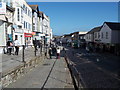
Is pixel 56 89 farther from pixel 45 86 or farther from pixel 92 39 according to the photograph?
pixel 92 39

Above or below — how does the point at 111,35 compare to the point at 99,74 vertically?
above

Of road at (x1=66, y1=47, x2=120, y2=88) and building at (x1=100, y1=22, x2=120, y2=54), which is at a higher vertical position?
building at (x1=100, y1=22, x2=120, y2=54)

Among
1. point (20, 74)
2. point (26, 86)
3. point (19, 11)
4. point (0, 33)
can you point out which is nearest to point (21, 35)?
point (19, 11)

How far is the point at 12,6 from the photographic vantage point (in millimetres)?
22953

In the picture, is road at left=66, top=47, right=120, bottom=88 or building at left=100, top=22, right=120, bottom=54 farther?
building at left=100, top=22, right=120, bottom=54

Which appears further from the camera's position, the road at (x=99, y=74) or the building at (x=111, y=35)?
the building at (x=111, y=35)

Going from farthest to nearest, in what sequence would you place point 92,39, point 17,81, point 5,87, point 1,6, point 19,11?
1. point 92,39
2. point 19,11
3. point 17,81
4. point 5,87
5. point 1,6

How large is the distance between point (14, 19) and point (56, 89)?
16967mm

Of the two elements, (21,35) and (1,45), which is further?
(21,35)

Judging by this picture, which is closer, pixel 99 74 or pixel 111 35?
pixel 99 74

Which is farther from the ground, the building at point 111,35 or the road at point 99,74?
the building at point 111,35

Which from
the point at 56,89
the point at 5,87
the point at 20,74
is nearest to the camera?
the point at 5,87

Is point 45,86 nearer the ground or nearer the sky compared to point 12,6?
nearer the ground

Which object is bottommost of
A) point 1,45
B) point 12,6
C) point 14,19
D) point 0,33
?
point 1,45
